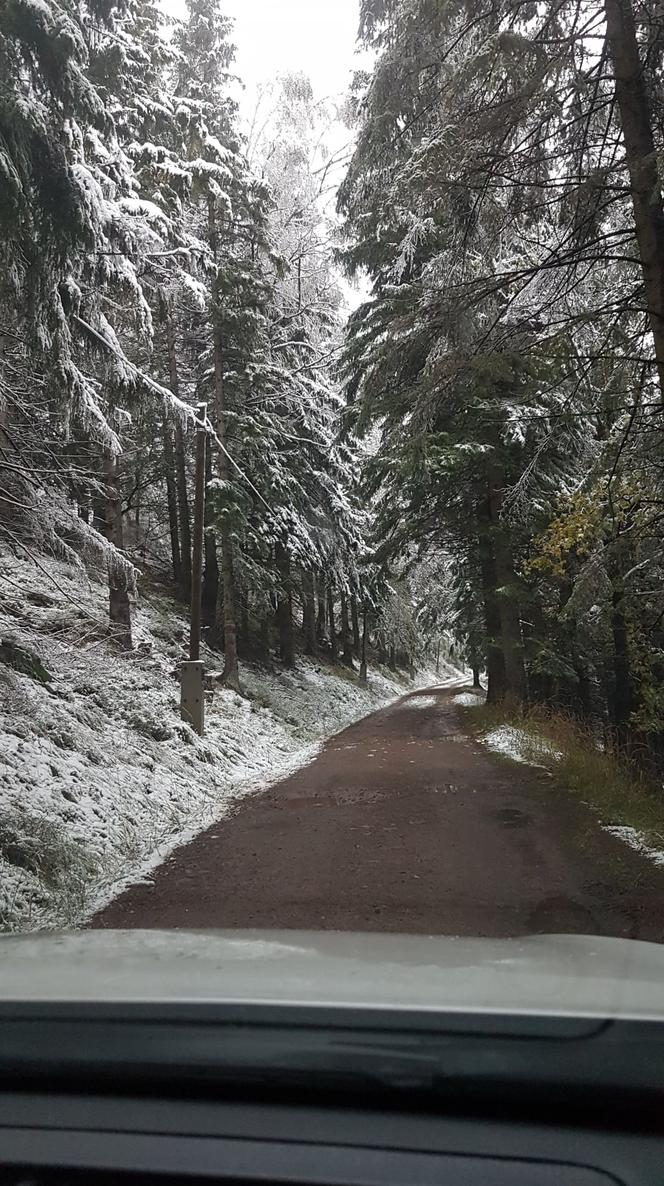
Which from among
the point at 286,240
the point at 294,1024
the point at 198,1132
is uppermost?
the point at 286,240

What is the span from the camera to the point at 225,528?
66.4ft

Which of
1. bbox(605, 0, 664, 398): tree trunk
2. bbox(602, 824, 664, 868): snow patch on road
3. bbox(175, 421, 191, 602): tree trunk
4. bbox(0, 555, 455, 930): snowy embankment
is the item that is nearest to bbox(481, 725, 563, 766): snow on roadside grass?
bbox(0, 555, 455, 930): snowy embankment

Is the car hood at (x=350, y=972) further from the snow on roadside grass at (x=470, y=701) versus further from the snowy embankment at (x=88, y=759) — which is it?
the snow on roadside grass at (x=470, y=701)

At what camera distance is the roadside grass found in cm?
846

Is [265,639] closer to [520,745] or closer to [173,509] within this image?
[173,509]

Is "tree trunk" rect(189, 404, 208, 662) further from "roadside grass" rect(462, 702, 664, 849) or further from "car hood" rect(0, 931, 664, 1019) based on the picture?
"car hood" rect(0, 931, 664, 1019)

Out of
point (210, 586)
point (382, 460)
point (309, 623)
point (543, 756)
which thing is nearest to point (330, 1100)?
point (543, 756)

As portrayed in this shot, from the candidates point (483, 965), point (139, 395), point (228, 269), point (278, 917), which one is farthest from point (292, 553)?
point (483, 965)

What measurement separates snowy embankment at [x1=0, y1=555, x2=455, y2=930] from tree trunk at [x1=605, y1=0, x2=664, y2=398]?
21.3ft

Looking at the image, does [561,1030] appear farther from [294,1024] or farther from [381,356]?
[381,356]

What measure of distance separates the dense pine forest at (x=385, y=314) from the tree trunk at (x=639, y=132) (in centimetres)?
3

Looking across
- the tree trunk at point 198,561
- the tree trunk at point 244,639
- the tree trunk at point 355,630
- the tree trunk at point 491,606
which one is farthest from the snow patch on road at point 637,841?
the tree trunk at point 355,630

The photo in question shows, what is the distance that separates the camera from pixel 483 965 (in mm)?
2367

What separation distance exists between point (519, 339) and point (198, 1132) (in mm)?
7978
